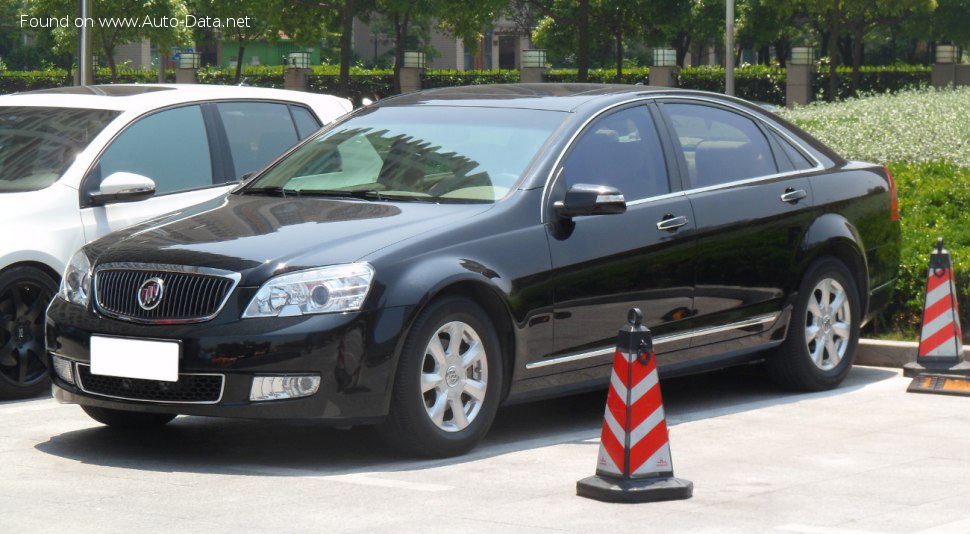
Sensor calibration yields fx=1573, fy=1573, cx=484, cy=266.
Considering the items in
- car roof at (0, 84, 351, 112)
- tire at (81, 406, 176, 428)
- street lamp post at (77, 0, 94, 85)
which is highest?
street lamp post at (77, 0, 94, 85)

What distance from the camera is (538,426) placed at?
773cm

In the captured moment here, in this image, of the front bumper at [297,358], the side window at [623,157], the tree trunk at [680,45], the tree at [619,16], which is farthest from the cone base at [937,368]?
the tree trunk at [680,45]

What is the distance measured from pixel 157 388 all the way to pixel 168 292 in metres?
0.41

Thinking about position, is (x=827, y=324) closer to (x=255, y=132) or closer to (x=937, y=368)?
(x=937, y=368)

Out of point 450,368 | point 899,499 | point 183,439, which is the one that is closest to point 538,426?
point 450,368

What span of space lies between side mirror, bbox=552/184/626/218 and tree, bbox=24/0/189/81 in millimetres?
39175

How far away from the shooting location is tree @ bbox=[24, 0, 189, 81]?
147 feet

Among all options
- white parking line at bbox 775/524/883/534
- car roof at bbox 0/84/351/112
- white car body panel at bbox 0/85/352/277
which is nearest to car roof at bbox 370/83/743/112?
white car body panel at bbox 0/85/352/277

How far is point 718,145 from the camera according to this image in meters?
8.41

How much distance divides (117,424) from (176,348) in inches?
51.7

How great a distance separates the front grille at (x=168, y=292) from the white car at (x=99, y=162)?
71.5 inches

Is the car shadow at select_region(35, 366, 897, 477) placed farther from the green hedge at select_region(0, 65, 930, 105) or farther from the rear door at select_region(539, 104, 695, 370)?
the green hedge at select_region(0, 65, 930, 105)

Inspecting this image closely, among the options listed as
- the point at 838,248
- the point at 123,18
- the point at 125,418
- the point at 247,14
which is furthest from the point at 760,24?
the point at 125,418

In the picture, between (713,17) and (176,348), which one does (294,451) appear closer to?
(176,348)
